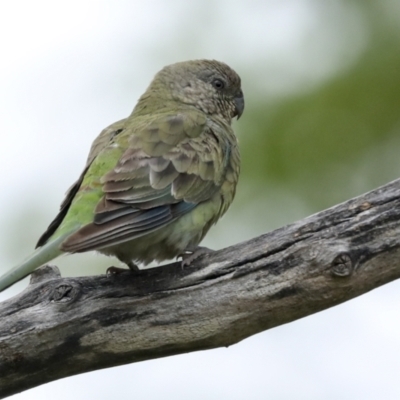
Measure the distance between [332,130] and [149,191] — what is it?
3.38 meters

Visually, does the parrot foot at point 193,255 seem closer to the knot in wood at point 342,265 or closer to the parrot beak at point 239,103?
the knot in wood at point 342,265

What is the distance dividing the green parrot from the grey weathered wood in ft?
0.93

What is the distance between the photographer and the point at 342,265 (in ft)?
18.5

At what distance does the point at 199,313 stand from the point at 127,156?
49.0 inches

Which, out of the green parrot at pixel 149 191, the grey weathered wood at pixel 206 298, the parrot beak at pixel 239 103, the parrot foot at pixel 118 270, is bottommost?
the grey weathered wood at pixel 206 298

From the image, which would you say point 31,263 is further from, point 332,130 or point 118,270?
point 332,130

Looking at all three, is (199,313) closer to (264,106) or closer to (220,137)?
(220,137)

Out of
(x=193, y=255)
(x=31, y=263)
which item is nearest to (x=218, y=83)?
(x=193, y=255)

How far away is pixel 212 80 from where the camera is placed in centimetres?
812

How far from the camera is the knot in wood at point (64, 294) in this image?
19.9ft

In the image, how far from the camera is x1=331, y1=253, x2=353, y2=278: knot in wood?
562cm

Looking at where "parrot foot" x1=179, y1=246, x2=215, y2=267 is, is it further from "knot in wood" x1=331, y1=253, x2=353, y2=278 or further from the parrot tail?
"knot in wood" x1=331, y1=253, x2=353, y2=278

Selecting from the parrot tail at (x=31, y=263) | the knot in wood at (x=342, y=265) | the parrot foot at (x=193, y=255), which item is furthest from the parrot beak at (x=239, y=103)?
the knot in wood at (x=342, y=265)

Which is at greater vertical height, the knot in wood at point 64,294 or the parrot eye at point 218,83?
the parrot eye at point 218,83
